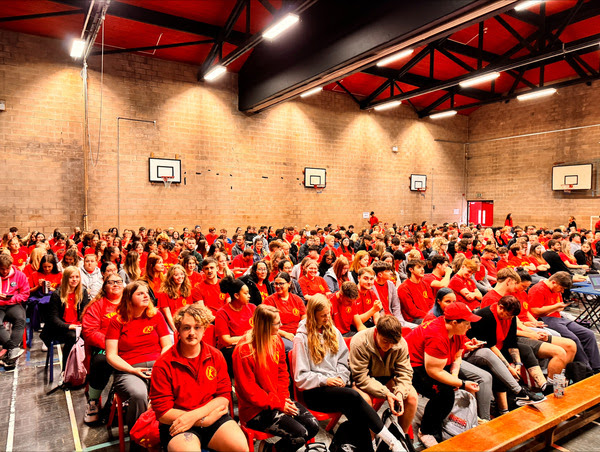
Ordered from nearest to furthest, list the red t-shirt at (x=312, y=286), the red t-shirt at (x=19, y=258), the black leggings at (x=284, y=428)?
the black leggings at (x=284, y=428)
the red t-shirt at (x=312, y=286)
the red t-shirt at (x=19, y=258)

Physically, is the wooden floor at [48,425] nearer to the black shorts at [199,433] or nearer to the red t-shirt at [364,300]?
the black shorts at [199,433]

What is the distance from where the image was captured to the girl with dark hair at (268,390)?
2.41m

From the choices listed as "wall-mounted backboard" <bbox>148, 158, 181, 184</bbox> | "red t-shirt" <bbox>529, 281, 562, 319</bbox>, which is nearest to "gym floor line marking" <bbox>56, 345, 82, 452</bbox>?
"red t-shirt" <bbox>529, 281, 562, 319</bbox>

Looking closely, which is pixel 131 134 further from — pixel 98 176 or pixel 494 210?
pixel 494 210

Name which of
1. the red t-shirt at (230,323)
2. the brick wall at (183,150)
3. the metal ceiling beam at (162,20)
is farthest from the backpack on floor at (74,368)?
the metal ceiling beam at (162,20)

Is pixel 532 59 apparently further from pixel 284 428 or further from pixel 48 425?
pixel 48 425

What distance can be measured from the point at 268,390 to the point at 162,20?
1017 cm

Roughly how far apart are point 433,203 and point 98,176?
1500cm

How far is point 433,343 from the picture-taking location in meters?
2.97

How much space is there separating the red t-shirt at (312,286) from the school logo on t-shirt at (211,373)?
98.2 inches

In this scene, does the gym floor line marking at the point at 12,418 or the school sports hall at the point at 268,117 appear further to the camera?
the school sports hall at the point at 268,117

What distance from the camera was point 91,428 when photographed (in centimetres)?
317

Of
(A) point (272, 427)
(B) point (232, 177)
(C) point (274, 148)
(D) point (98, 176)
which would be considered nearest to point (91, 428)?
(A) point (272, 427)

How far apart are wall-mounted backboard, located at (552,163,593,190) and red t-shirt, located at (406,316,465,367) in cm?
1658
